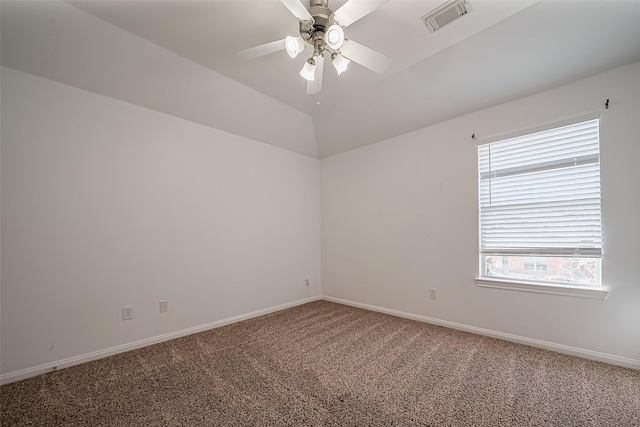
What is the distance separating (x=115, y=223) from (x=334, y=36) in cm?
259

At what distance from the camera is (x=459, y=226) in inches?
121

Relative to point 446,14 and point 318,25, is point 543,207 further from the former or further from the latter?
point 318,25

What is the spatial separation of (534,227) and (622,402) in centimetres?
144

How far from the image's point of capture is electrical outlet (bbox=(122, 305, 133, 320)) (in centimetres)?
259

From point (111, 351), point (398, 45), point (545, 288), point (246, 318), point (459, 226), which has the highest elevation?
point (398, 45)

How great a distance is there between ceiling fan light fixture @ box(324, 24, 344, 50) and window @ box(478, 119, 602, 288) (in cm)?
220

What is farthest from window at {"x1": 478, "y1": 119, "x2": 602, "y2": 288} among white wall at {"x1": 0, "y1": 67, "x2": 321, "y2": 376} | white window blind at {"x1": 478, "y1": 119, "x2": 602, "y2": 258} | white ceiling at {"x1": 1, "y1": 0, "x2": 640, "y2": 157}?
white wall at {"x1": 0, "y1": 67, "x2": 321, "y2": 376}

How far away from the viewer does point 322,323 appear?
3.31 meters

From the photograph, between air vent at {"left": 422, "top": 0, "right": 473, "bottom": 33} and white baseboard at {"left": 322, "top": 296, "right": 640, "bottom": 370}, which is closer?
air vent at {"left": 422, "top": 0, "right": 473, "bottom": 33}

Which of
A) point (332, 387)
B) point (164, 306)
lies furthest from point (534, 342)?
point (164, 306)

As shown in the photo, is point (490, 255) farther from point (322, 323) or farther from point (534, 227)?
point (322, 323)

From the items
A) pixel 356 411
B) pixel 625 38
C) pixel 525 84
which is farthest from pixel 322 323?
pixel 625 38

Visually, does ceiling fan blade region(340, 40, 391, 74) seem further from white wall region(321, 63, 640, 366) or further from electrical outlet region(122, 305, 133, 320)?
electrical outlet region(122, 305, 133, 320)

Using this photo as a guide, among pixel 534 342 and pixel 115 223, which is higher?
pixel 115 223
